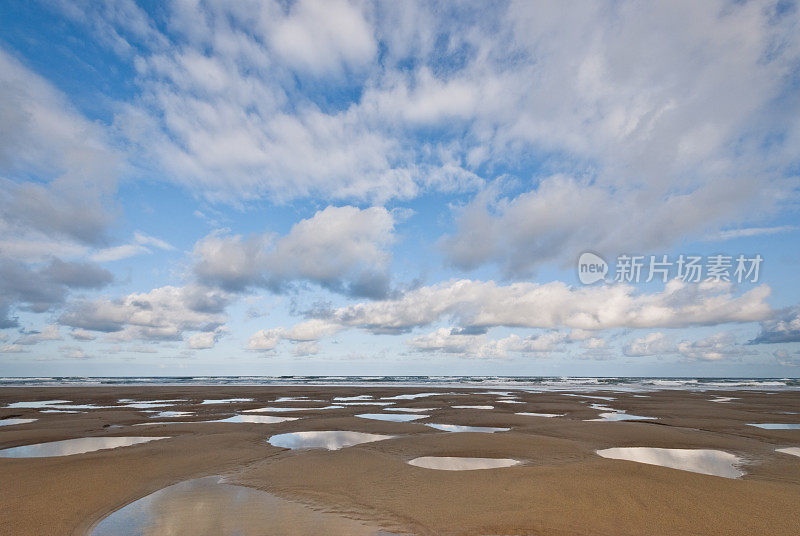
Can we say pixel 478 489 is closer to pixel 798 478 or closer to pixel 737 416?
pixel 798 478

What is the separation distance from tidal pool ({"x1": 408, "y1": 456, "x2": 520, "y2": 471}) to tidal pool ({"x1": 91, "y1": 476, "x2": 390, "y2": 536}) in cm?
437

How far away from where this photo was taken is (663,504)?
8.02 meters

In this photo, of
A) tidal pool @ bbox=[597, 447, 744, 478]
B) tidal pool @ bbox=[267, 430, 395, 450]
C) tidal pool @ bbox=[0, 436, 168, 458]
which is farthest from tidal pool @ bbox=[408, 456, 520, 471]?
tidal pool @ bbox=[0, 436, 168, 458]

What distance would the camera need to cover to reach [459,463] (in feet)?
→ 38.2

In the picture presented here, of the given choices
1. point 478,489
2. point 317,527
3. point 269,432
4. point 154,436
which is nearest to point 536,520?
point 478,489

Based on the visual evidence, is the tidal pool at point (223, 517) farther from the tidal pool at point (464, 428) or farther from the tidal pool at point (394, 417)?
the tidal pool at point (394, 417)

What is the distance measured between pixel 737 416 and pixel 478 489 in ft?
79.2

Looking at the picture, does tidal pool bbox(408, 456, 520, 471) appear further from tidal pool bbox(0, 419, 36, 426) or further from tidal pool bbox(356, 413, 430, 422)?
tidal pool bbox(0, 419, 36, 426)

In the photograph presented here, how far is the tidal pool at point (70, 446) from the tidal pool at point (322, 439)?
483 centimetres

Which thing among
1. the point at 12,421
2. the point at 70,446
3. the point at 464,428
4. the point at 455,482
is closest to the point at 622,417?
the point at 464,428

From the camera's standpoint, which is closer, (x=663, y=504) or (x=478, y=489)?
(x=663, y=504)

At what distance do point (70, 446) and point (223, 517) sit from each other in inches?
444

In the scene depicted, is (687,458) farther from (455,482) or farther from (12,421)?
(12,421)

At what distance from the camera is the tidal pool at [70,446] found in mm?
13066
